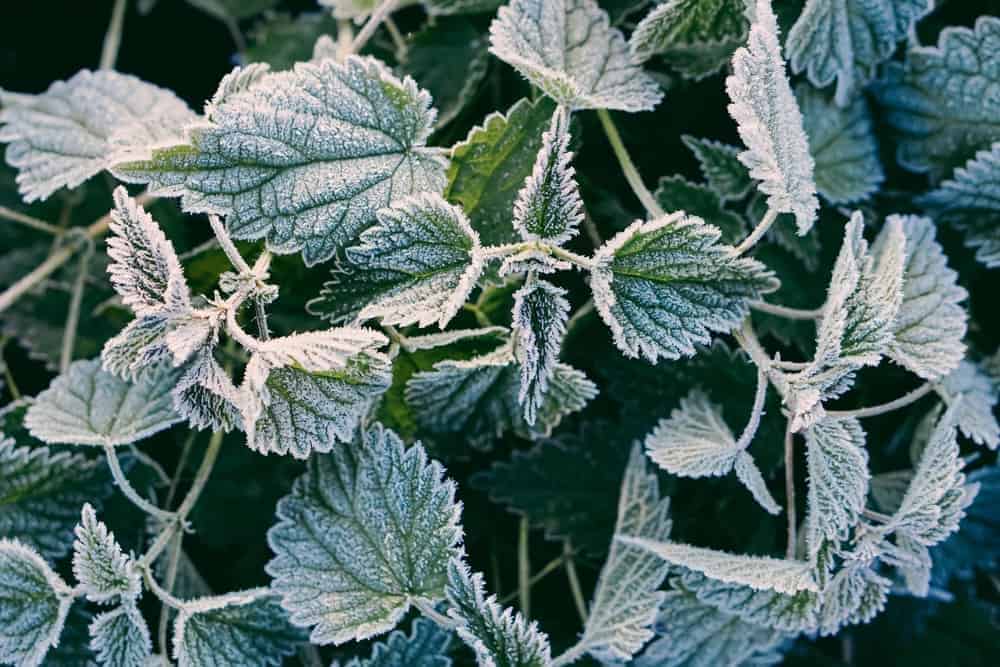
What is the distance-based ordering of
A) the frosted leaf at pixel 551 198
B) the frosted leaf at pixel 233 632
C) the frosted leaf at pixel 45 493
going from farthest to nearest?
the frosted leaf at pixel 45 493
the frosted leaf at pixel 233 632
the frosted leaf at pixel 551 198

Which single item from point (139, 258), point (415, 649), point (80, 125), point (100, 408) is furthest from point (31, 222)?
point (415, 649)

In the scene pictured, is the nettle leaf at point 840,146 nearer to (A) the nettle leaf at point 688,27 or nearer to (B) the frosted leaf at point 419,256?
(A) the nettle leaf at point 688,27

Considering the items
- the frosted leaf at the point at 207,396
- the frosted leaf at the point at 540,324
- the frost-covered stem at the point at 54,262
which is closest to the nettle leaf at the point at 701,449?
the frosted leaf at the point at 540,324

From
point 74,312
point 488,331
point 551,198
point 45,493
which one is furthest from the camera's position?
point 74,312

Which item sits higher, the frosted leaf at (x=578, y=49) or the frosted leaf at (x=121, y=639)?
the frosted leaf at (x=578, y=49)

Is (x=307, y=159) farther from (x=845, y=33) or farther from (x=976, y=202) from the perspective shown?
(x=976, y=202)
